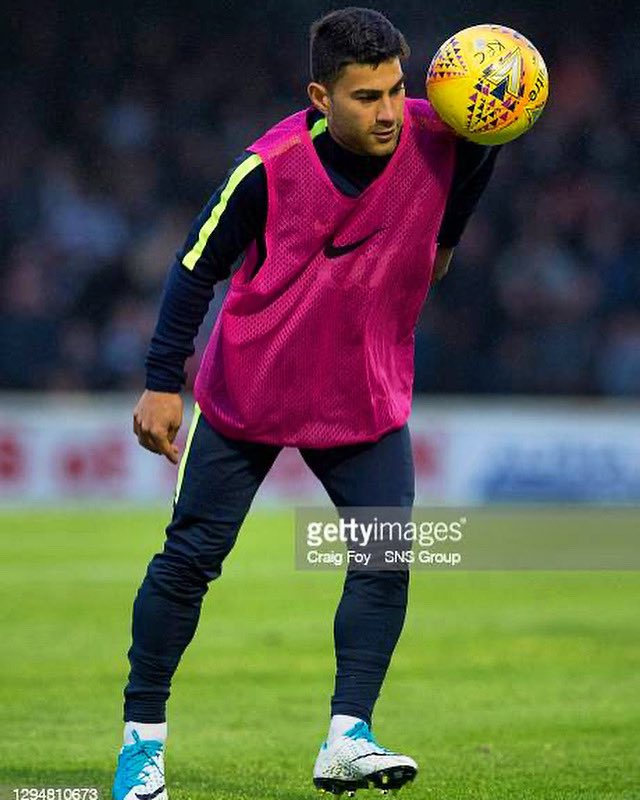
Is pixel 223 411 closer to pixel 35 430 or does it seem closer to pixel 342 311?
pixel 342 311

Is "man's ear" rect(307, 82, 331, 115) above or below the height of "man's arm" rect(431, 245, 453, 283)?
above

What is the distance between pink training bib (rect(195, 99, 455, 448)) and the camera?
219 inches

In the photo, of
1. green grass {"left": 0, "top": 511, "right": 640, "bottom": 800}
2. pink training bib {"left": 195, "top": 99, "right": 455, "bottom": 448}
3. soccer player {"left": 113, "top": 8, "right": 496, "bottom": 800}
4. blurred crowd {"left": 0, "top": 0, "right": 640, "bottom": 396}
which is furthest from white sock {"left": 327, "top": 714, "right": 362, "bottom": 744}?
blurred crowd {"left": 0, "top": 0, "right": 640, "bottom": 396}

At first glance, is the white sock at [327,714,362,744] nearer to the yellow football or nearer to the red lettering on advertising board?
the yellow football

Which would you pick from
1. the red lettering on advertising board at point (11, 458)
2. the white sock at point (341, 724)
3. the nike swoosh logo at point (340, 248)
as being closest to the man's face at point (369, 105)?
the nike swoosh logo at point (340, 248)

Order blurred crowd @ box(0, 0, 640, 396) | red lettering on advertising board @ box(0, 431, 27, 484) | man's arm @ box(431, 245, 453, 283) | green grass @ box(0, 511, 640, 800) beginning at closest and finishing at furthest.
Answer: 1. man's arm @ box(431, 245, 453, 283)
2. green grass @ box(0, 511, 640, 800)
3. red lettering on advertising board @ box(0, 431, 27, 484)
4. blurred crowd @ box(0, 0, 640, 396)

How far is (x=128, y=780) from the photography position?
5512 mm

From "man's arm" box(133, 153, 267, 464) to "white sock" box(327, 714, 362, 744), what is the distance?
0.94 meters

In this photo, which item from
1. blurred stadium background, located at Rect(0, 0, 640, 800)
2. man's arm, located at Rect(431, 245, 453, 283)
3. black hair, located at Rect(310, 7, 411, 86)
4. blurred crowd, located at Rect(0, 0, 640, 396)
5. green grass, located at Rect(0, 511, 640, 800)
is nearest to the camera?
black hair, located at Rect(310, 7, 411, 86)

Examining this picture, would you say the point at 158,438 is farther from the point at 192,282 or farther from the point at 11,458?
the point at 11,458

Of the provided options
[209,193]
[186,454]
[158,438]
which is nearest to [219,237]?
[158,438]

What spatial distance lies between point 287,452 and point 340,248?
37.0 feet

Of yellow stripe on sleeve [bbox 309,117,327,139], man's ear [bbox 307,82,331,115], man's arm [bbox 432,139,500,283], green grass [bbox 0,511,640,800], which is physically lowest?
green grass [bbox 0,511,640,800]

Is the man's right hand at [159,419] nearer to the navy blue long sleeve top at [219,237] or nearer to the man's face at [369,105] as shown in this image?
the navy blue long sleeve top at [219,237]
